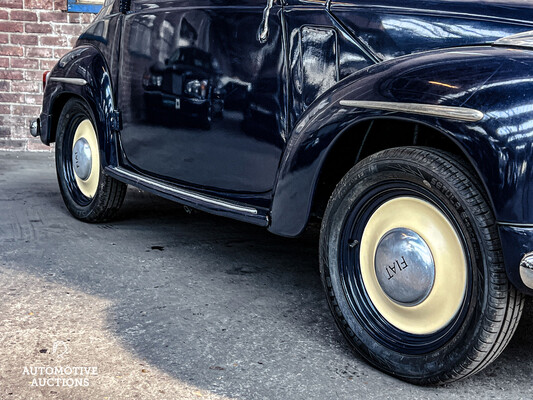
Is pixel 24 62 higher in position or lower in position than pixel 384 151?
lower

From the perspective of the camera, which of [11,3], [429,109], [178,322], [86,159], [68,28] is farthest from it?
[68,28]

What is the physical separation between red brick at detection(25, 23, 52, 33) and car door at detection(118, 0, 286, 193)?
11.3ft

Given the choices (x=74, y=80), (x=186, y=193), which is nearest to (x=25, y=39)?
(x=74, y=80)

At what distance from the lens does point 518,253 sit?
76.0 inches

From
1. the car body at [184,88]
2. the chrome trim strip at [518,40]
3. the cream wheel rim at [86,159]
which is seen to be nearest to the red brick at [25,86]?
the cream wheel rim at [86,159]

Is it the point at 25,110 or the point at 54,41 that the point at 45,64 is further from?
the point at 25,110

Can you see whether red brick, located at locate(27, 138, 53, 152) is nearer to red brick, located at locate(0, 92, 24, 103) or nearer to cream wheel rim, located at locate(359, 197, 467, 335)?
red brick, located at locate(0, 92, 24, 103)

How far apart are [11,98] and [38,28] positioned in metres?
0.72

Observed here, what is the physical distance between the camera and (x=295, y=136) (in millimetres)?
2615

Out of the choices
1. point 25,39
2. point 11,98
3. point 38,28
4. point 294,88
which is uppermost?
point 294,88

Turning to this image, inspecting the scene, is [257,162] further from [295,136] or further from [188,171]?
[188,171]

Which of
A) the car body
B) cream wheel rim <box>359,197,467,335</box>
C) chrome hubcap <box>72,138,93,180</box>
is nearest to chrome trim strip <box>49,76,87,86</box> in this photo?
chrome hubcap <box>72,138,93,180</box>

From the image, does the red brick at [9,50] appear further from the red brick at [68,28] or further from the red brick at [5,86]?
the red brick at [68,28]

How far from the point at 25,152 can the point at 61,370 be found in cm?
512
